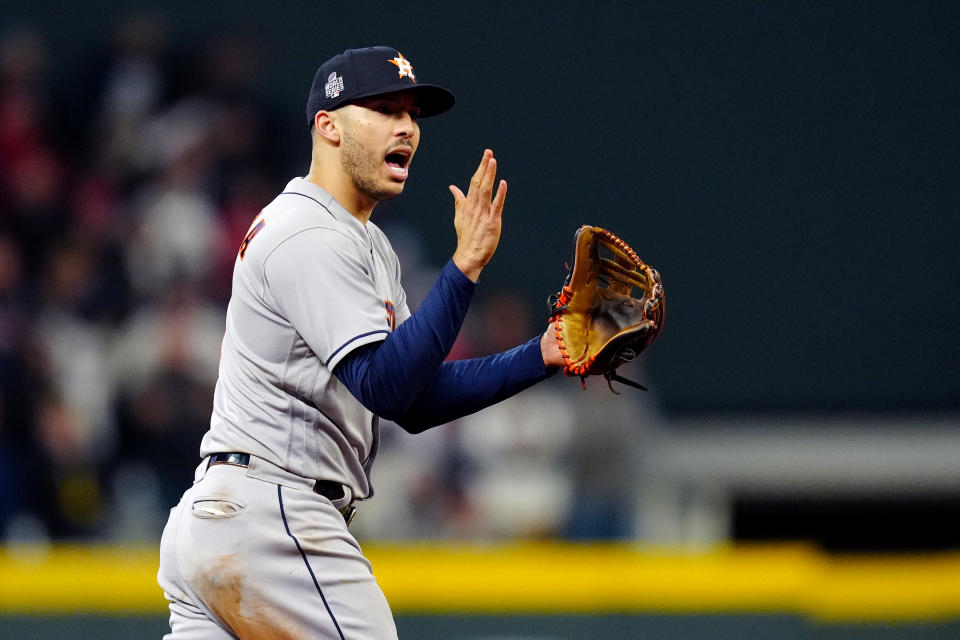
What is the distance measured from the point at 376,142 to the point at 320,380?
1.82 feet

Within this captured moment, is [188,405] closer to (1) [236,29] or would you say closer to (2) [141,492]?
(2) [141,492]

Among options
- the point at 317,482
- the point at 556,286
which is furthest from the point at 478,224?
the point at 556,286

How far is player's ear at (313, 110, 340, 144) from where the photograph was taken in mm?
3102

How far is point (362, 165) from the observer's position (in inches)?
121

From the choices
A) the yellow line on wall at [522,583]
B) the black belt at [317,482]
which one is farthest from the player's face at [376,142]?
the yellow line on wall at [522,583]

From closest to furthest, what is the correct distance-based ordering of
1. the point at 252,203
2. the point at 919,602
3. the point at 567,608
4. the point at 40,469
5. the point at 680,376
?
1. the point at 567,608
2. the point at 919,602
3. the point at 40,469
4. the point at 252,203
5. the point at 680,376

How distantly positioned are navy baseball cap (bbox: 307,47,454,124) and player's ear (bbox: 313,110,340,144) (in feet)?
0.05

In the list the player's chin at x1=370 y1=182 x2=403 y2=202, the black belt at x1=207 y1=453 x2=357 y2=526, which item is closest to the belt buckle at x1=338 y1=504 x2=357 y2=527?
the black belt at x1=207 y1=453 x2=357 y2=526

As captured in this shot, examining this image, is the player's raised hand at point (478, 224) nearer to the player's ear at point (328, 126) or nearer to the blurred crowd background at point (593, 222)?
the player's ear at point (328, 126)

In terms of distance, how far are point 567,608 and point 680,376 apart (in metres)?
4.06

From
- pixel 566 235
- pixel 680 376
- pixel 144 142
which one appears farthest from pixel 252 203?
pixel 680 376

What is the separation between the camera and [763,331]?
904cm

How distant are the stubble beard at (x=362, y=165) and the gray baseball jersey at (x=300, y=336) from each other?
8cm

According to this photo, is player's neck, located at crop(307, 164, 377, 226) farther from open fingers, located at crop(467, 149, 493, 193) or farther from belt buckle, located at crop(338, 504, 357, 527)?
belt buckle, located at crop(338, 504, 357, 527)
